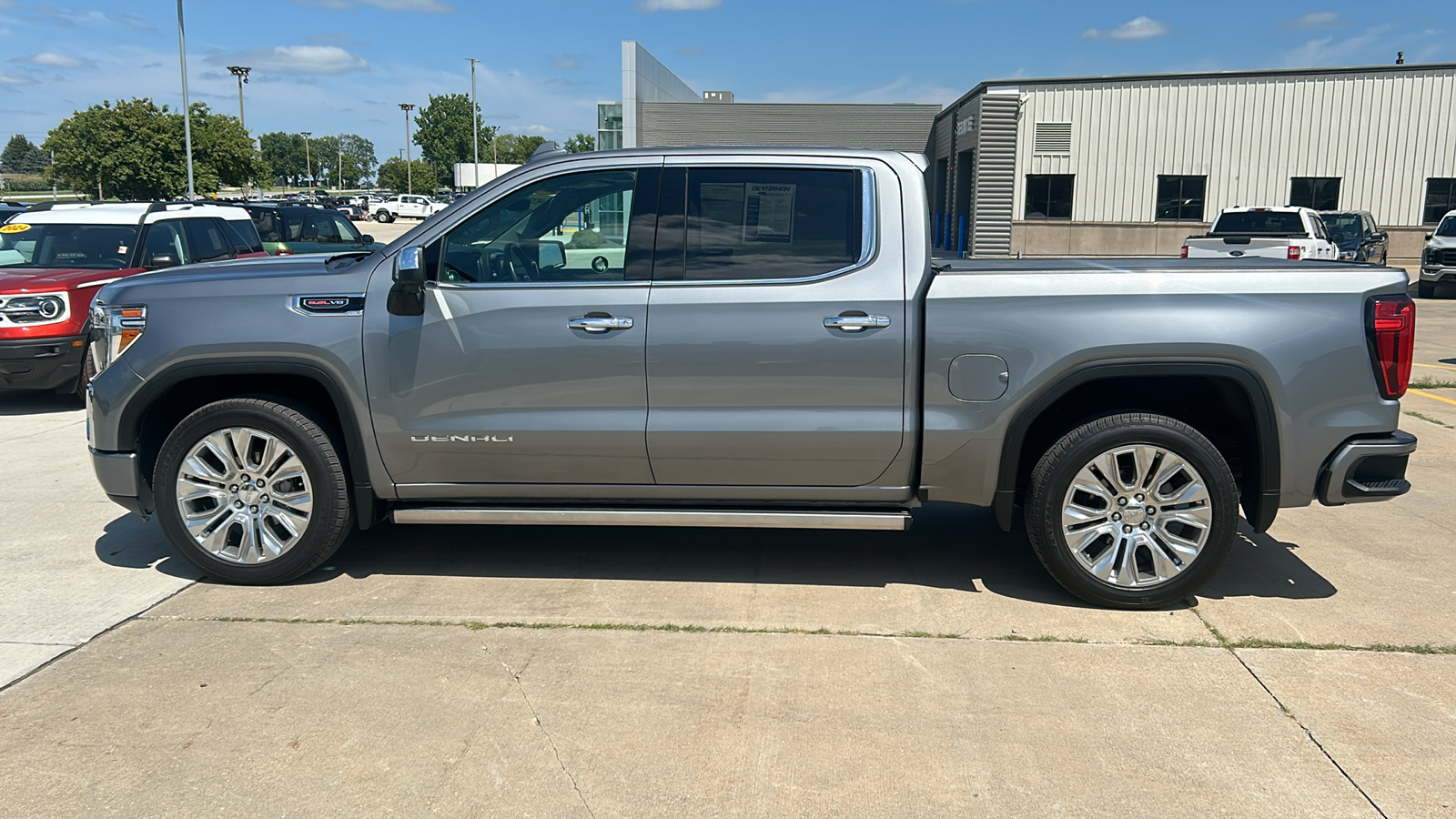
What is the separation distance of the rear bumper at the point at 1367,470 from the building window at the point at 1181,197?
29656 mm

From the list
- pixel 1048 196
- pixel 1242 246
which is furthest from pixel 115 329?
pixel 1048 196

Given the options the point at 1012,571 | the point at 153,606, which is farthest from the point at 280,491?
the point at 1012,571

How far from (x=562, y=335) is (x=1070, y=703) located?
98.4 inches

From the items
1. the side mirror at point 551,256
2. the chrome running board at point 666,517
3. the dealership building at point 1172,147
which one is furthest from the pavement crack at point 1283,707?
the dealership building at point 1172,147

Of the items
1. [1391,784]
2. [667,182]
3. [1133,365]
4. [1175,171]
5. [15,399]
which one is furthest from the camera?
[1175,171]

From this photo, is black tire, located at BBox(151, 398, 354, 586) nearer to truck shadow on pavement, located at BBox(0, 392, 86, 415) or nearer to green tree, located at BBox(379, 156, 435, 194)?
truck shadow on pavement, located at BBox(0, 392, 86, 415)

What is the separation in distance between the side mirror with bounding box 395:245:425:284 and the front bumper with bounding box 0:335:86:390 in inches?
245

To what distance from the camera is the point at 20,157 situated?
166 metres

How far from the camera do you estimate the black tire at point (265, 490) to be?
4.92 m

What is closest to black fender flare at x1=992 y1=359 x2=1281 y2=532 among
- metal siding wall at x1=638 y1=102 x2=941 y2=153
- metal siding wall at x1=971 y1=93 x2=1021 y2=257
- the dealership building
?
the dealership building

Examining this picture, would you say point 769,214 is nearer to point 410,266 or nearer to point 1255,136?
point 410,266

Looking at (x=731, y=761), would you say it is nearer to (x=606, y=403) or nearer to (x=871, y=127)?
(x=606, y=403)

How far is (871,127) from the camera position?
118ft

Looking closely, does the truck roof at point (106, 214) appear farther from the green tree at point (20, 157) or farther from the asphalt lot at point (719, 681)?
the green tree at point (20, 157)
